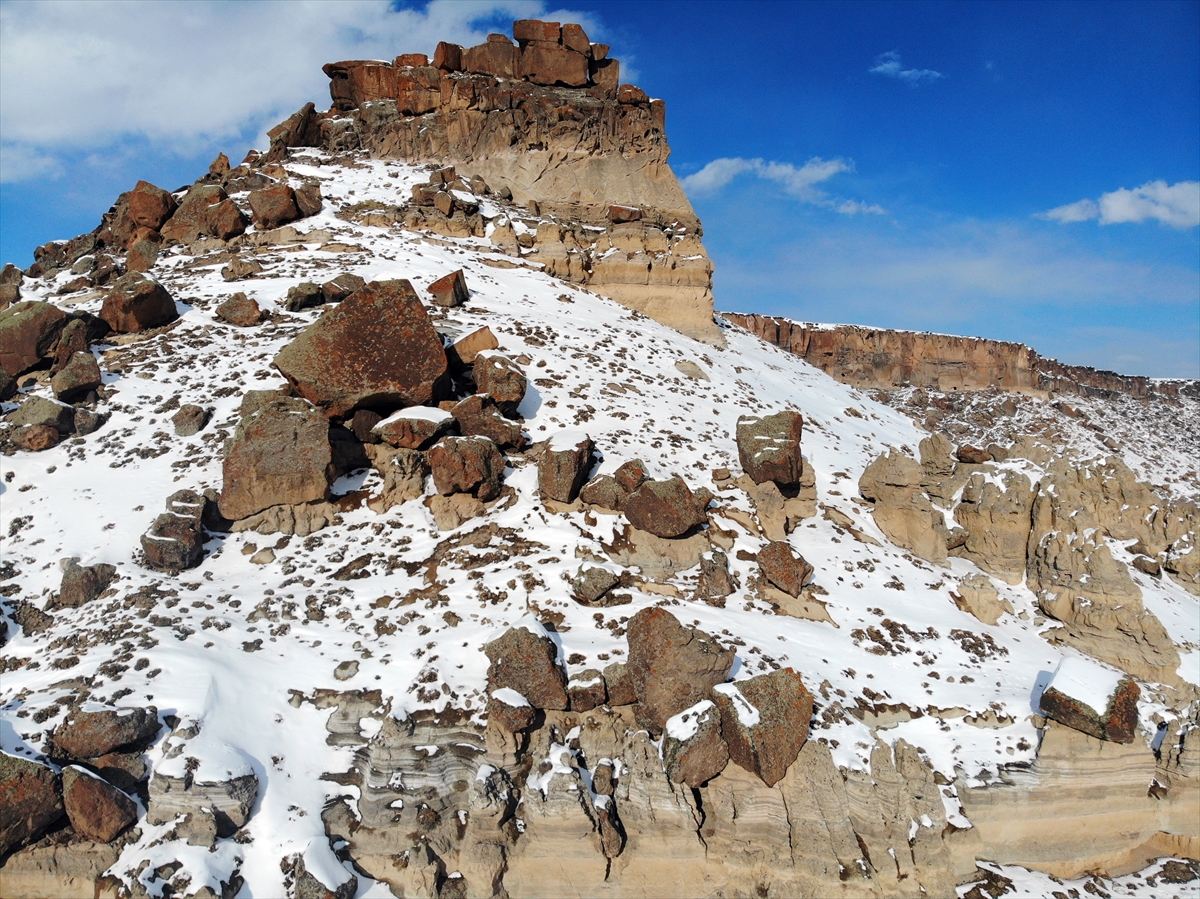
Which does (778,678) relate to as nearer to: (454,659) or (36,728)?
(454,659)

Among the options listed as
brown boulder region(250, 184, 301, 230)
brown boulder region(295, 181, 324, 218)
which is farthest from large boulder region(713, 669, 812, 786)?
brown boulder region(295, 181, 324, 218)

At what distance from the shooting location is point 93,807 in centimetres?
751

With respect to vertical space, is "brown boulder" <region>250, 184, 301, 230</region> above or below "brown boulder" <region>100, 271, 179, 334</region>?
above

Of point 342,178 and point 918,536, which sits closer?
point 918,536

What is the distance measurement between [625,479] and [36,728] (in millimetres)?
9782

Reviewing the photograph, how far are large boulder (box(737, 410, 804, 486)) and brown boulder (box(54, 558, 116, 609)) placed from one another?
42.6ft

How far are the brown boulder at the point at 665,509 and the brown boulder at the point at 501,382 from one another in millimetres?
4499

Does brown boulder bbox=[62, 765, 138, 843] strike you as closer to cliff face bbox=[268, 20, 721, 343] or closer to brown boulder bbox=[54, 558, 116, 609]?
brown boulder bbox=[54, 558, 116, 609]

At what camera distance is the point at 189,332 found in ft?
61.1

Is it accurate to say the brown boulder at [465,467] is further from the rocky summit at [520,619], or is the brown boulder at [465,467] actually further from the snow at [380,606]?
the snow at [380,606]

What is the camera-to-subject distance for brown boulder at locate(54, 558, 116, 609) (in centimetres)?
1106

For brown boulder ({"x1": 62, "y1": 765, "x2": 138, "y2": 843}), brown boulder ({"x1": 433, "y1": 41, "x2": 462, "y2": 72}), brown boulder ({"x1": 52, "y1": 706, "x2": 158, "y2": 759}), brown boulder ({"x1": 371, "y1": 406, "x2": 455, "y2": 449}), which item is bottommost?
brown boulder ({"x1": 62, "y1": 765, "x2": 138, "y2": 843})

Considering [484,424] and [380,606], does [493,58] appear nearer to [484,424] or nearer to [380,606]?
[484,424]

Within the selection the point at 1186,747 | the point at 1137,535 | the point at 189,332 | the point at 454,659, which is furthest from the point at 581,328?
the point at 1186,747
